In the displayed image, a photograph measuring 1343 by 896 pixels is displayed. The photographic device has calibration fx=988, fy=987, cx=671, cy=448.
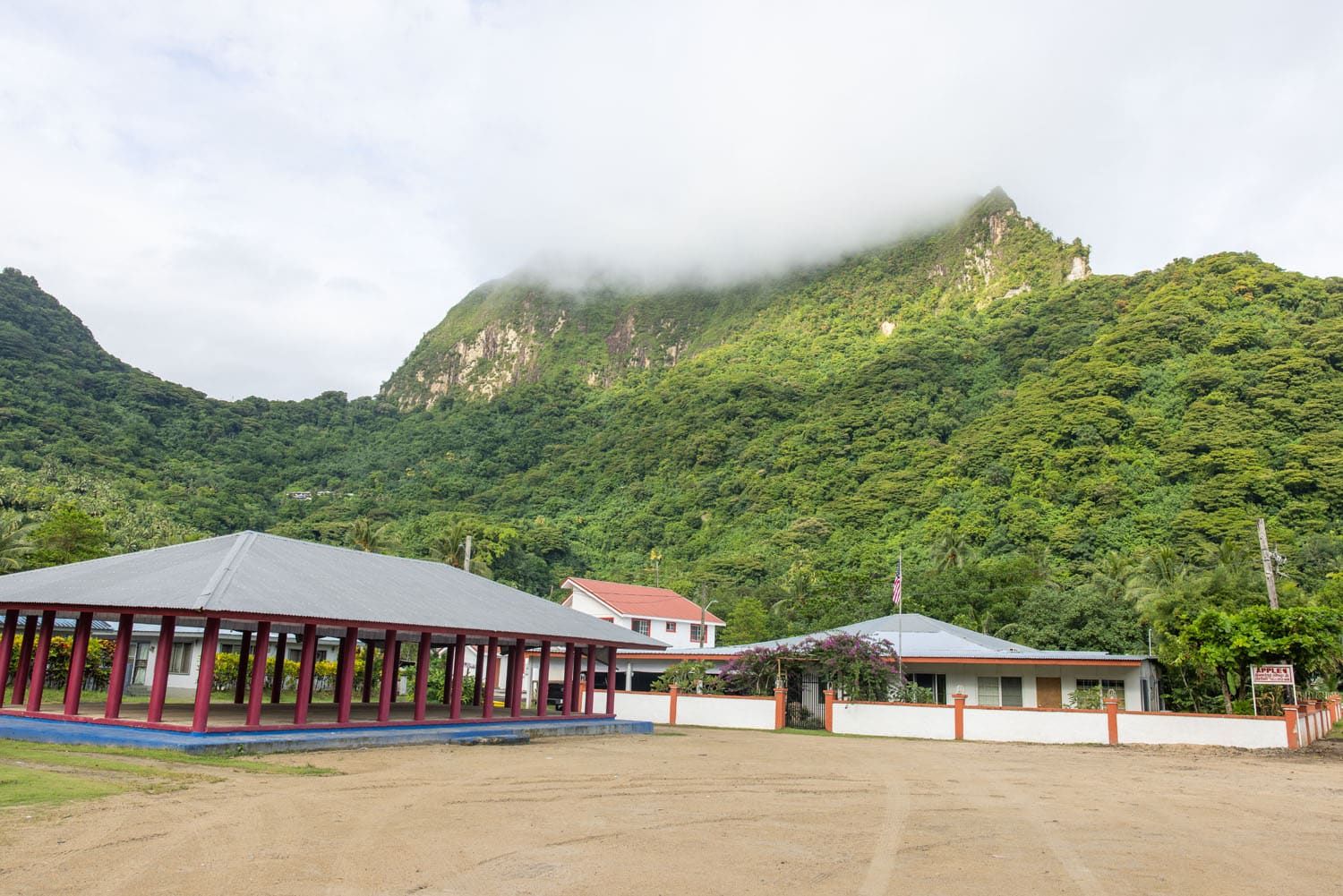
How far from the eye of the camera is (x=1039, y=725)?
24438 millimetres

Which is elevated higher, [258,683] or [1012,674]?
[1012,674]

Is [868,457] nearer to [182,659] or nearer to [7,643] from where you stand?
[182,659]

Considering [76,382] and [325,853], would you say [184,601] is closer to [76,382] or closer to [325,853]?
[325,853]

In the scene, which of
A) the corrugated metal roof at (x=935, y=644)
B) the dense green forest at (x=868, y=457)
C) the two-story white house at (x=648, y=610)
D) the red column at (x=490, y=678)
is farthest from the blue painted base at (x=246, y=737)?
the two-story white house at (x=648, y=610)

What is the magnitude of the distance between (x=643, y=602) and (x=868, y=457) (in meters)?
32.0

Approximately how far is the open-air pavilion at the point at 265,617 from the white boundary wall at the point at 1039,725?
9.29 metres

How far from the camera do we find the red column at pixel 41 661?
17.2m

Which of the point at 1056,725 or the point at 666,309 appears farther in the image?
the point at 666,309

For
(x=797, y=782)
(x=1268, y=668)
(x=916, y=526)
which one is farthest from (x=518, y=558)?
(x=797, y=782)

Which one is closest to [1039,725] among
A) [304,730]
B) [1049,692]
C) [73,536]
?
[1049,692]

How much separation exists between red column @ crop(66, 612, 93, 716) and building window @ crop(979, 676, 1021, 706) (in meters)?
23.1

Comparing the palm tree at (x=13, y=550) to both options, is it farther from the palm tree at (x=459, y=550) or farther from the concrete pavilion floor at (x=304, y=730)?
the palm tree at (x=459, y=550)

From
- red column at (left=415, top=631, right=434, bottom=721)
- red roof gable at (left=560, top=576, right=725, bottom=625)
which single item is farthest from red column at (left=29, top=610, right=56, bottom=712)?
Answer: red roof gable at (left=560, top=576, right=725, bottom=625)

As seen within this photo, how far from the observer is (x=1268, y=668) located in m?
23.5
